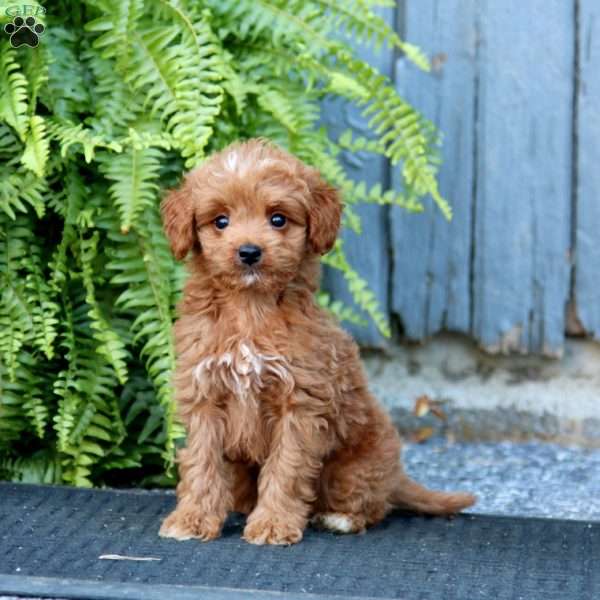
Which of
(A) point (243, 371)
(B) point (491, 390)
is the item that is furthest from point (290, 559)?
(B) point (491, 390)

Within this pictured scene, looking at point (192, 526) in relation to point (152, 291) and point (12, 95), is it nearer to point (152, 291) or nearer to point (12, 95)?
point (152, 291)

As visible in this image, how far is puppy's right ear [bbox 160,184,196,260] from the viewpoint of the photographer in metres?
4.14

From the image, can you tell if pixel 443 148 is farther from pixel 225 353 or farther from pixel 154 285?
pixel 225 353

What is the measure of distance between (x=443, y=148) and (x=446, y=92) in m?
0.26

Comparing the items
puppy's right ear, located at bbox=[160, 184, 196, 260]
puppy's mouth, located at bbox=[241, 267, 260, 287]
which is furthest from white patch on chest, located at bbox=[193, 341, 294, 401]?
puppy's right ear, located at bbox=[160, 184, 196, 260]

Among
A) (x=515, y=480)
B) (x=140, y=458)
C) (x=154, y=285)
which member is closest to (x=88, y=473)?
(x=140, y=458)

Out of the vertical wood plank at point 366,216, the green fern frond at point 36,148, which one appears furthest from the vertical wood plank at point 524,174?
the green fern frond at point 36,148

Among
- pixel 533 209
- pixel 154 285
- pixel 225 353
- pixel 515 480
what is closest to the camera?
pixel 225 353

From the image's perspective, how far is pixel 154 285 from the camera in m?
5.00

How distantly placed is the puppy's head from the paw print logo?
116cm

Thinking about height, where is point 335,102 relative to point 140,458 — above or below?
above

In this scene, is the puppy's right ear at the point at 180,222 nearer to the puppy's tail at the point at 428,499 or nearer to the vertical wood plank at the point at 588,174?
the puppy's tail at the point at 428,499

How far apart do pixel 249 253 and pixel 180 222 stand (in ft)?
1.00

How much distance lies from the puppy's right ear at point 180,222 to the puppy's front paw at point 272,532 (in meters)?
0.91
